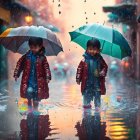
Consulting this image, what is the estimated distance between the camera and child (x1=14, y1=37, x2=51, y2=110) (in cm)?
1069

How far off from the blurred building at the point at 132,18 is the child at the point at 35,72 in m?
14.0

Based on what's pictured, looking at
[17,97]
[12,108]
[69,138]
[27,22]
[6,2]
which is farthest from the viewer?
[27,22]

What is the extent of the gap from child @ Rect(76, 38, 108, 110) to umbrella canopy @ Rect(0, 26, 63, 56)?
2.22 feet

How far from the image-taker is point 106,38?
10.5m

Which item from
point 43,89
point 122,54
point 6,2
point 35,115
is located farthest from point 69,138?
point 6,2

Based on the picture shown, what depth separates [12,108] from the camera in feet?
37.7

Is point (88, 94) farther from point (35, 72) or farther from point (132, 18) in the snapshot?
point (132, 18)

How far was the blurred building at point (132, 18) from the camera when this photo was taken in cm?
2520

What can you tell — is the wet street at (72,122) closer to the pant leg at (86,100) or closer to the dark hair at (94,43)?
the pant leg at (86,100)

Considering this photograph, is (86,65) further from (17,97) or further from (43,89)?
(17,97)

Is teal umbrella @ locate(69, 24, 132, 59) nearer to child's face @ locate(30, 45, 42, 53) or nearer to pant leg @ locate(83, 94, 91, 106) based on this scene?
child's face @ locate(30, 45, 42, 53)

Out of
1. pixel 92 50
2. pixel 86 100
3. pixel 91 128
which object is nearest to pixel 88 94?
pixel 86 100

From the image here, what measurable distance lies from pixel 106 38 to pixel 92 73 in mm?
947

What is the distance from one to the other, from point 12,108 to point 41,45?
1.78 m
